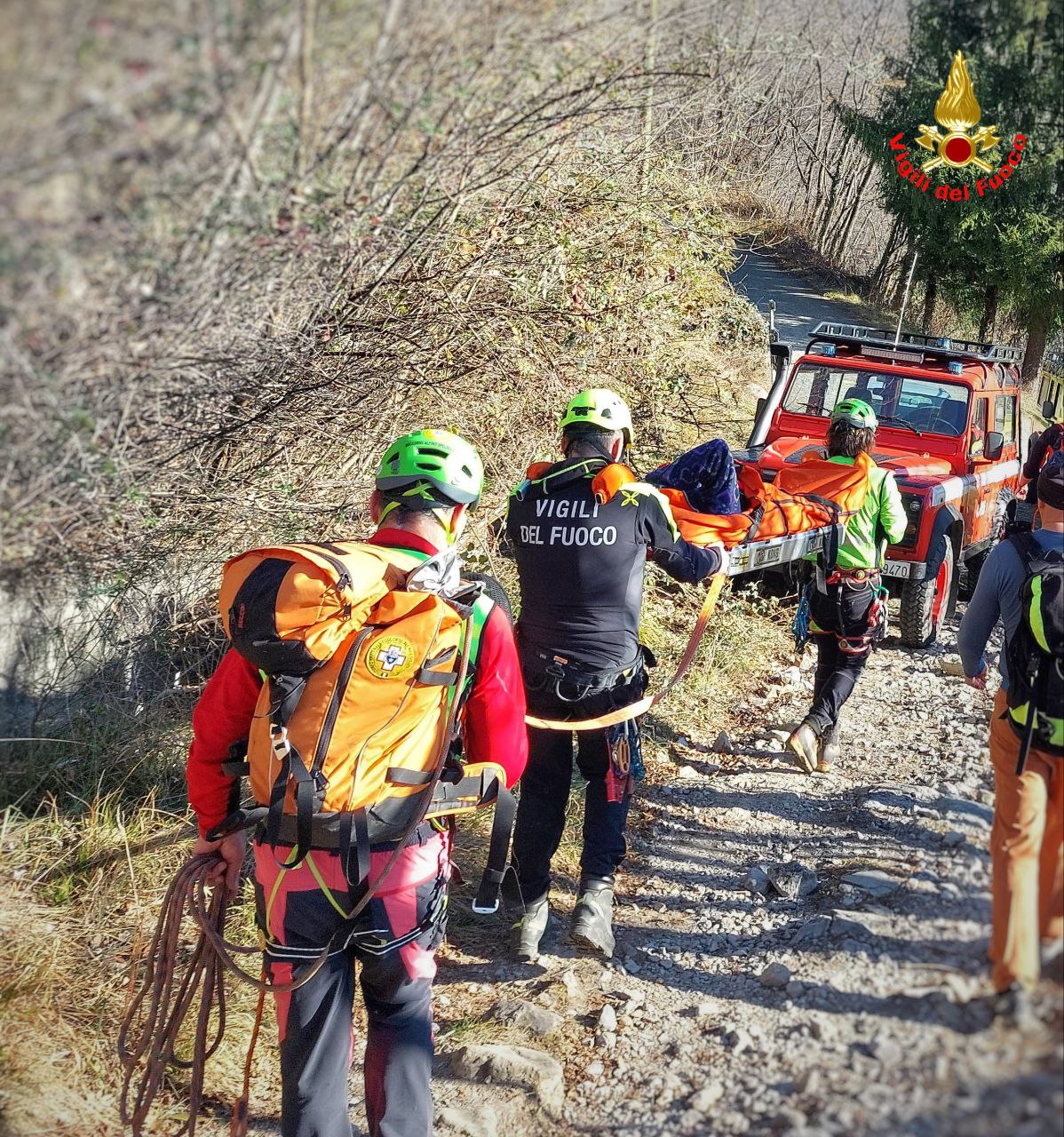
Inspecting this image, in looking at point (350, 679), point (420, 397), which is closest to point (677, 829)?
point (420, 397)

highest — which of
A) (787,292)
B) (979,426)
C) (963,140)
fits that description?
(787,292)

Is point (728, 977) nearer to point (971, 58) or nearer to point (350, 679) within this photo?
point (350, 679)

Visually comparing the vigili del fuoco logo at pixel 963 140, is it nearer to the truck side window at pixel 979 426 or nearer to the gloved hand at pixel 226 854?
the gloved hand at pixel 226 854

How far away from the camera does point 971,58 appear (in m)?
3.33

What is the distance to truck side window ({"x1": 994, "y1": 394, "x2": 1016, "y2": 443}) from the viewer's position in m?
8.23

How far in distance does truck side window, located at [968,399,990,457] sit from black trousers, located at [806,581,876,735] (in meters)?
2.93

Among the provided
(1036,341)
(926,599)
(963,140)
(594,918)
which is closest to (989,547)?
(926,599)

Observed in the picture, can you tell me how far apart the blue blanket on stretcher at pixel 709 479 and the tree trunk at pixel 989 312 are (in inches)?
48.9

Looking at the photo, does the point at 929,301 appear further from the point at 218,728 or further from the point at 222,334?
the point at 218,728

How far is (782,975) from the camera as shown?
3457 mm

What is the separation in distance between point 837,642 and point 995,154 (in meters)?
2.65

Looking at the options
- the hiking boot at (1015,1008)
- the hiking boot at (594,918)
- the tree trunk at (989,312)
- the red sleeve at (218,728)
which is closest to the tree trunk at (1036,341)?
the tree trunk at (989,312)

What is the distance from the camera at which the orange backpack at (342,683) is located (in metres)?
2.43

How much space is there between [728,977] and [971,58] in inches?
127
